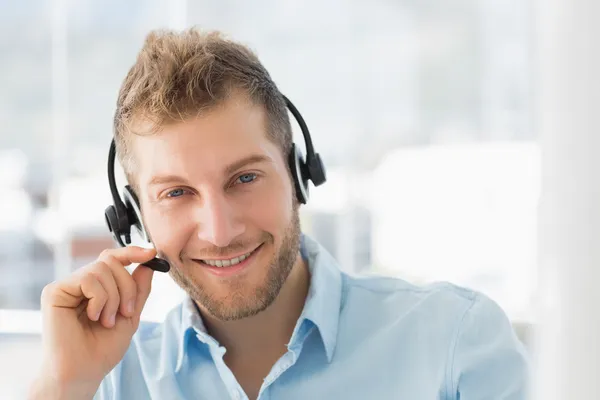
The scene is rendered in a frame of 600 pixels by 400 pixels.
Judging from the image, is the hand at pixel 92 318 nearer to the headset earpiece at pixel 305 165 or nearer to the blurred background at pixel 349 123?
the headset earpiece at pixel 305 165

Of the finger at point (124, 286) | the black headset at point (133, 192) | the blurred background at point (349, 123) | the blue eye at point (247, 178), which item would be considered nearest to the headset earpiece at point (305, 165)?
the black headset at point (133, 192)

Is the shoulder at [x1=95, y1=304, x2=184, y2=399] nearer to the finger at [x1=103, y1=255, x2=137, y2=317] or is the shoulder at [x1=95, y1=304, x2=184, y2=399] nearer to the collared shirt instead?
the collared shirt

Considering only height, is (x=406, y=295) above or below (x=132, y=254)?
below

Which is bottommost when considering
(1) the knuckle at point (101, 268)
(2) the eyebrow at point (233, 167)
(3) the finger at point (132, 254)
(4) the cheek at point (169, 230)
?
(1) the knuckle at point (101, 268)

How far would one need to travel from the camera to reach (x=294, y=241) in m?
1.22

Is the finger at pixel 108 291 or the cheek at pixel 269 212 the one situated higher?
the cheek at pixel 269 212

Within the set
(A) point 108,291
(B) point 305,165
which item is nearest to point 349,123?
(B) point 305,165

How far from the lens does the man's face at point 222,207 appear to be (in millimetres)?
1134

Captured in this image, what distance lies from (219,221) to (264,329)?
0.24 m

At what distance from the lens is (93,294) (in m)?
1.10

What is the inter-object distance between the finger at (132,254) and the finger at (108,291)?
30mm

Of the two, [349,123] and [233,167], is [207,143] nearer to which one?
[233,167]

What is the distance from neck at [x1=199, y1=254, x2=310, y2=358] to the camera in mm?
1239

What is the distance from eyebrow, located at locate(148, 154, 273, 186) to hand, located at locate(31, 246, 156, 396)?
0.37 ft
